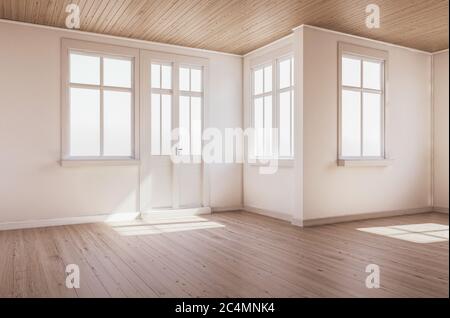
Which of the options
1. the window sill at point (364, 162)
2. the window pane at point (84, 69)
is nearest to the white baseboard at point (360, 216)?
the window sill at point (364, 162)

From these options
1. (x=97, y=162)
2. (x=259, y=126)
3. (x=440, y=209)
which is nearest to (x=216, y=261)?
(x=97, y=162)

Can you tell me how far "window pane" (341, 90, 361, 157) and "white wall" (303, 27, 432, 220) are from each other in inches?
11.7

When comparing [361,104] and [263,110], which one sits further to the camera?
[263,110]

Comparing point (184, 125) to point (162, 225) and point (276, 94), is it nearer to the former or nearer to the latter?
point (276, 94)

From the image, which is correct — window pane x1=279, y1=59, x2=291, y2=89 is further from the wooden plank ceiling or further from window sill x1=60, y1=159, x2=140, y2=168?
window sill x1=60, y1=159, x2=140, y2=168

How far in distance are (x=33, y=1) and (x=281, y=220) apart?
4668mm

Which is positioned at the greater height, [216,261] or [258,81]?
[258,81]

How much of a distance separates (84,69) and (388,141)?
5.25 meters

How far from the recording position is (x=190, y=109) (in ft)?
22.5

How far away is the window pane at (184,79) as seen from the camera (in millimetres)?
6801

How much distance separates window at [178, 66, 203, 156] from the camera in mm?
6781

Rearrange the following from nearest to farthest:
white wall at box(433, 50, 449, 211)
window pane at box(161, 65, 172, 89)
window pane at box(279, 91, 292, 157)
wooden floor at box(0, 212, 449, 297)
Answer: wooden floor at box(0, 212, 449, 297)
window pane at box(279, 91, 292, 157)
window pane at box(161, 65, 172, 89)
white wall at box(433, 50, 449, 211)

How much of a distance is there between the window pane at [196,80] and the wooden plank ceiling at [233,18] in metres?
0.62

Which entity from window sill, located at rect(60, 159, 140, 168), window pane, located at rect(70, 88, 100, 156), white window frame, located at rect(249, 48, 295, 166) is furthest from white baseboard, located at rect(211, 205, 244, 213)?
window pane, located at rect(70, 88, 100, 156)
